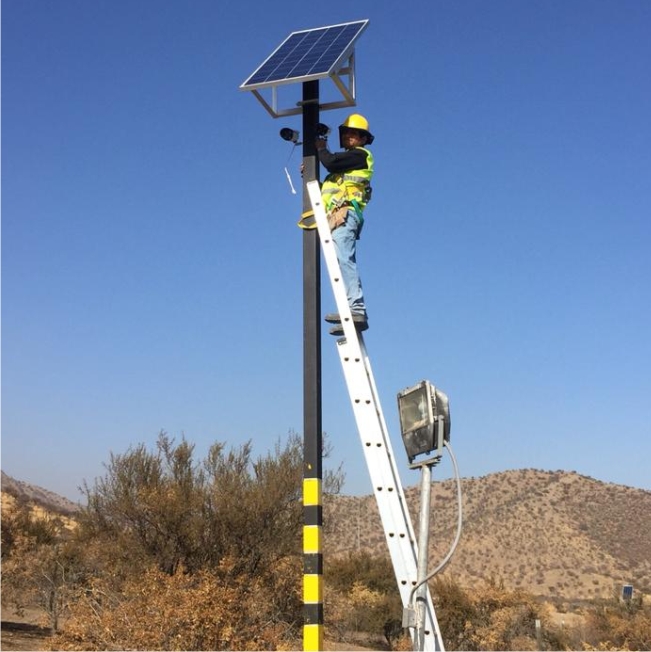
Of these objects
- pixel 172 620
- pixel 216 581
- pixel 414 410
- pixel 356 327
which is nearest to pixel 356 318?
pixel 356 327

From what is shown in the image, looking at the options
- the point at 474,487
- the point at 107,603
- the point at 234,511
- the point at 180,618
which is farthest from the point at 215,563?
the point at 474,487

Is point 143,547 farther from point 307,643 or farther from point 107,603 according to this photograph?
point 307,643

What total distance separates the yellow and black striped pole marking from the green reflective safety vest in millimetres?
2272

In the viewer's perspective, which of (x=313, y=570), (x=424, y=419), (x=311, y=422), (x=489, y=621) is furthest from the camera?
(x=489, y=621)

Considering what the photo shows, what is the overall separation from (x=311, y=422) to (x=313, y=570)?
3.47 feet

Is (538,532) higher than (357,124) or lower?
lower

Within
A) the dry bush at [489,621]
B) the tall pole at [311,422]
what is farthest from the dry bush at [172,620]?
the dry bush at [489,621]

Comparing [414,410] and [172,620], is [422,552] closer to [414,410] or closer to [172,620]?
[414,410]

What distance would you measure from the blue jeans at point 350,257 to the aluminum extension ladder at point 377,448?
132 millimetres

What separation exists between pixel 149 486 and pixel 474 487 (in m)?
45.2

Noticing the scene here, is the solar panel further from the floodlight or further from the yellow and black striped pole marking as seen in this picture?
the yellow and black striped pole marking

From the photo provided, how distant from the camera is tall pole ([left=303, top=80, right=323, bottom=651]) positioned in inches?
228

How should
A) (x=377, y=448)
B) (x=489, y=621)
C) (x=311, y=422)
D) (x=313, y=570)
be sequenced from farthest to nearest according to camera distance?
(x=489, y=621), (x=311, y=422), (x=313, y=570), (x=377, y=448)

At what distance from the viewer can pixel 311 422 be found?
618 cm
